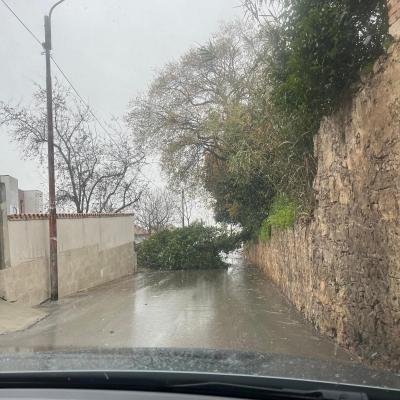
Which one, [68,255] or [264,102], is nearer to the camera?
[264,102]

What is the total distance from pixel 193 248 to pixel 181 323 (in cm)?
1809

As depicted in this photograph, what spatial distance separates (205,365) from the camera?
2742 mm

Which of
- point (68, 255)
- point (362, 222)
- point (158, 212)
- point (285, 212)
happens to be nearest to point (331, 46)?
point (362, 222)

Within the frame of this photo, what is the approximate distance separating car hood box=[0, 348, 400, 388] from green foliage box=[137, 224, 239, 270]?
25.4m

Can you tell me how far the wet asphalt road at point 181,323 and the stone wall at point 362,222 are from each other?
2.32 feet

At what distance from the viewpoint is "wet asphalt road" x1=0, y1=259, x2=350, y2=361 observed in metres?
8.95

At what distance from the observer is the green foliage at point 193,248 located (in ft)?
94.8

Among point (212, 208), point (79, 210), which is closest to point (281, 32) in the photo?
point (212, 208)

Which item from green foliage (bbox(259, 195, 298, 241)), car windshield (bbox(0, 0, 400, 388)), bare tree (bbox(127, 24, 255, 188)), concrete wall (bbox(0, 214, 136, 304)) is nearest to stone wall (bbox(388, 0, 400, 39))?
car windshield (bbox(0, 0, 400, 388))

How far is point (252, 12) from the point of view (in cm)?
1088

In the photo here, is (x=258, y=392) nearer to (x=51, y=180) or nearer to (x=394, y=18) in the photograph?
(x=394, y=18)

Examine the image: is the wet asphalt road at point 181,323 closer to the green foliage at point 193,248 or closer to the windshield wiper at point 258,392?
the windshield wiper at point 258,392

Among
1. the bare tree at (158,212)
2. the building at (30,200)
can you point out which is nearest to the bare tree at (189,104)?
the building at (30,200)

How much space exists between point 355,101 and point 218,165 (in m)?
17.9
